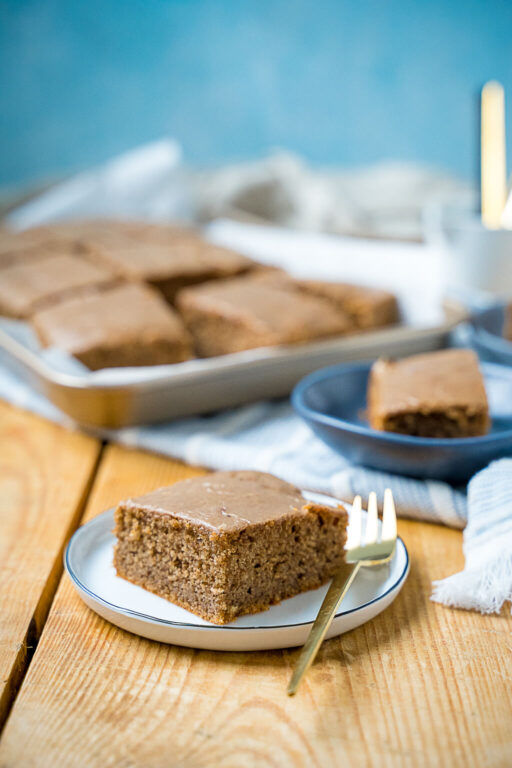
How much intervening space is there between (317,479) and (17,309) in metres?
1.07

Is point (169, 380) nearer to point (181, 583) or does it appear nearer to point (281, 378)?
point (281, 378)

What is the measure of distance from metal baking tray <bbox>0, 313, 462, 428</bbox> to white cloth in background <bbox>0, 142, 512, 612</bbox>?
0.13 ft

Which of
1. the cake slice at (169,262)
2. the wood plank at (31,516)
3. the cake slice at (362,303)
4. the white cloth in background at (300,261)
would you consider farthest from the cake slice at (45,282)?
the cake slice at (362,303)

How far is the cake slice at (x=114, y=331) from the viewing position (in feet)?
6.04

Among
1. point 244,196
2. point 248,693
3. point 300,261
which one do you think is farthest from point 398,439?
point 244,196

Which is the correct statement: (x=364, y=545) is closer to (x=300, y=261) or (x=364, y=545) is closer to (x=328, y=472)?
(x=328, y=472)

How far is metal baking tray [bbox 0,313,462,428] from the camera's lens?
162 centimetres

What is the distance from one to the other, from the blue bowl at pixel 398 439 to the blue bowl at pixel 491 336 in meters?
0.08

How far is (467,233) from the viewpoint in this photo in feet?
6.86

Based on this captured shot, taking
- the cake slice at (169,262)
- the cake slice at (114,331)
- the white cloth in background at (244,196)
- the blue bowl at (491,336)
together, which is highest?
the blue bowl at (491,336)

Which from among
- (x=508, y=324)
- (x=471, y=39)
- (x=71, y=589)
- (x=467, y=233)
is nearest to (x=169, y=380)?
(x=71, y=589)

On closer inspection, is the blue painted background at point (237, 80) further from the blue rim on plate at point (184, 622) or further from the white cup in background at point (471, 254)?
the blue rim on plate at point (184, 622)

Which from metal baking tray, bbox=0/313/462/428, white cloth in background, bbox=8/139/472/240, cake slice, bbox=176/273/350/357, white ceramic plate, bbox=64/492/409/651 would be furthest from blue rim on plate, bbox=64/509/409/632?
white cloth in background, bbox=8/139/472/240

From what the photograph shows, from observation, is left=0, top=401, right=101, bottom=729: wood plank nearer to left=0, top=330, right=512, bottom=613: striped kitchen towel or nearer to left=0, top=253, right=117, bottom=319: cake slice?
left=0, top=330, right=512, bottom=613: striped kitchen towel
